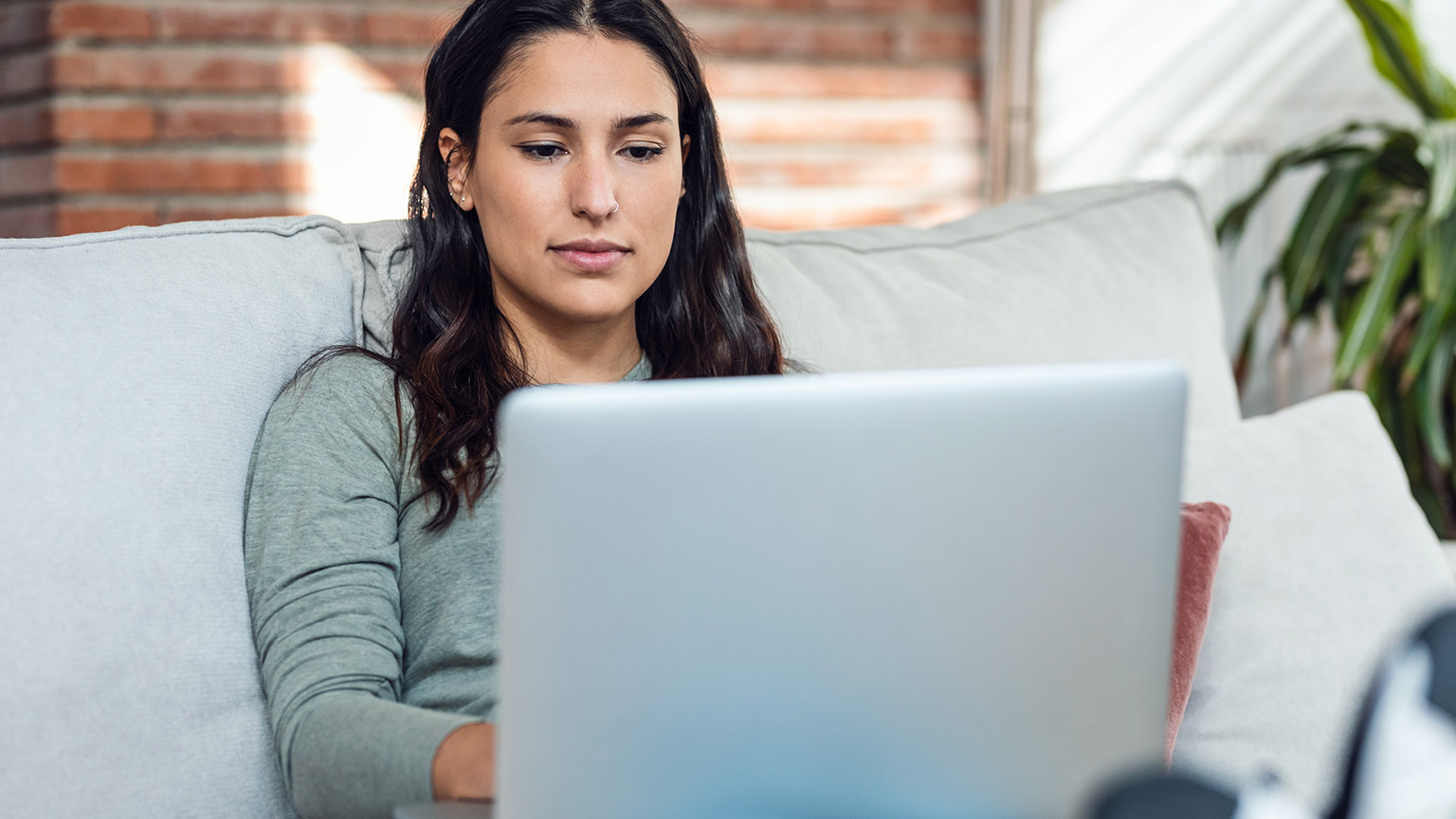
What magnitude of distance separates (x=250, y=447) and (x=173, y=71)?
4.45 feet

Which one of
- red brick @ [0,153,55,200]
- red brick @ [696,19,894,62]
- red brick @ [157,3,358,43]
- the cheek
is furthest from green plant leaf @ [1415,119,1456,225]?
red brick @ [0,153,55,200]

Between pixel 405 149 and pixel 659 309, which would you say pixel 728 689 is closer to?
pixel 659 309

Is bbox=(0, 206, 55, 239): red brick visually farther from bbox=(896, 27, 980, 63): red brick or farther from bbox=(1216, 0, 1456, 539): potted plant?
bbox=(1216, 0, 1456, 539): potted plant

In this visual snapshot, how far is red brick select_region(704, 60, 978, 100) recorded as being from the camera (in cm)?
249

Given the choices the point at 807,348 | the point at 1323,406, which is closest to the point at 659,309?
the point at 807,348

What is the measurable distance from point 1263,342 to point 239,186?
2047 mm

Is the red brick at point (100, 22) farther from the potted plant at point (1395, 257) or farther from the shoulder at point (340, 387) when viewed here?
the potted plant at point (1395, 257)

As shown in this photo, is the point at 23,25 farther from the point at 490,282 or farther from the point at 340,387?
the point at 340,387

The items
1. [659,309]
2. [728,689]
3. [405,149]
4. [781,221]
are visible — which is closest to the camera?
[728,689]

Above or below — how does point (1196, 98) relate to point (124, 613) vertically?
above

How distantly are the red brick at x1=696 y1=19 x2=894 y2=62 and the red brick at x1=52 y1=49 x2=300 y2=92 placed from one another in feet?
2.65

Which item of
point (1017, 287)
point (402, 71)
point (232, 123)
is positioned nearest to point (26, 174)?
point (232, 123)

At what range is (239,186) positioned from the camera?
2160mm

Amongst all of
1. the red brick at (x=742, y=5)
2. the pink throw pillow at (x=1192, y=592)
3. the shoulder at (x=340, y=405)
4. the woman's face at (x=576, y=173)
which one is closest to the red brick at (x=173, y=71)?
the red brick at (x=742, y=5)
